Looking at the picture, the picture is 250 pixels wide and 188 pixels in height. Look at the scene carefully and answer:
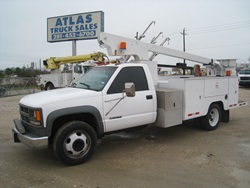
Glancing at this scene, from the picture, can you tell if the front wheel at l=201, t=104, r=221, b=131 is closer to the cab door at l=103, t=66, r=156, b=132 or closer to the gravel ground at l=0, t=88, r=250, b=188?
the gravel ground at l=0, t=88, r=250, b=188

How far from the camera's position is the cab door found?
4.54m

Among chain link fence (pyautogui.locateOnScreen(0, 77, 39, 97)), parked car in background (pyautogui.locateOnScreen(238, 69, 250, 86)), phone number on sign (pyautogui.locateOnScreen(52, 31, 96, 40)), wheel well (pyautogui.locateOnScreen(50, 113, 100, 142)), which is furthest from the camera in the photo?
parked car in background (pyautogui.locateOnScreen(238, 69, 250, 86))

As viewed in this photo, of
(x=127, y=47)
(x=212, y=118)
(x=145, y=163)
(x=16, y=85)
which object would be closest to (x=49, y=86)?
(x=16, y=85)

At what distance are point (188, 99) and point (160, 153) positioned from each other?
165 cm

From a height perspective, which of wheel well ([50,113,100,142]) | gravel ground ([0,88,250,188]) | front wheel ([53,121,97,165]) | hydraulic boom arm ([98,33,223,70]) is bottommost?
gravel ground ([0,88,250,188])

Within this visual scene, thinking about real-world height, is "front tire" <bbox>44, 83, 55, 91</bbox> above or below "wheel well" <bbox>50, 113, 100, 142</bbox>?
above

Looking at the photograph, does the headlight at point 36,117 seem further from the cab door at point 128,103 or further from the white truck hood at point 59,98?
the cab door at point 128,103

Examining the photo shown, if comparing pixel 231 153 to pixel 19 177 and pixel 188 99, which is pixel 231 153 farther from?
pixel 19 177

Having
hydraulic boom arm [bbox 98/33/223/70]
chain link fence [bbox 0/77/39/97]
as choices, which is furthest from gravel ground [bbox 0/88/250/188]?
chain link fence [bbox 0/77/39/97]

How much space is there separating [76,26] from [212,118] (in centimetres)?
1766

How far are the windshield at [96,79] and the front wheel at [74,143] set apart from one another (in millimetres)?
878

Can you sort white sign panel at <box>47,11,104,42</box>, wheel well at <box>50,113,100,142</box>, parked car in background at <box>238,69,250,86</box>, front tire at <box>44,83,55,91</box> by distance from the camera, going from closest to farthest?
wheel well at <box>50,113,100,142</box>, front tire at <box>44,83,55,91</box>, white sign panel at <box>47,11,104,42</box>, parked car in background at <box>238,69,250,86</box>

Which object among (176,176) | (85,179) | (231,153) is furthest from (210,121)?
(85,179)

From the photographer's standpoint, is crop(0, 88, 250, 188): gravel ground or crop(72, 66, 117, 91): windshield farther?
crop(72, 66, 117, 91): windshield
